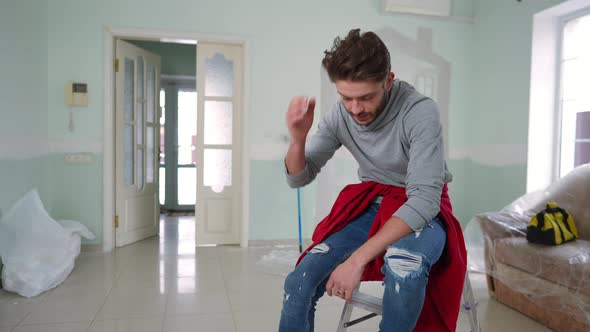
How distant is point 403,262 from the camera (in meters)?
1.11

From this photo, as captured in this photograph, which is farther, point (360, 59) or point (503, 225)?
point (503, 225)

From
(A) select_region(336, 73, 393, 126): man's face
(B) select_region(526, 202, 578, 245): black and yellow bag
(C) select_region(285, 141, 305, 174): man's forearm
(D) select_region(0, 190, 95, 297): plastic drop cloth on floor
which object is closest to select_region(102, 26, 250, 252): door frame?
(D) select_region(0, 190, 95, 297): plastic drop cloth on floor

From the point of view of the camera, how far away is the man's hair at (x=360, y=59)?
1.19 metres

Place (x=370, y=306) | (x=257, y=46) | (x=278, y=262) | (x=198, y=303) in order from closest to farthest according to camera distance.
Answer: (x=370, y=306) → (x=198, y=303) → (x=278, y=262) → (x=257, y=46)

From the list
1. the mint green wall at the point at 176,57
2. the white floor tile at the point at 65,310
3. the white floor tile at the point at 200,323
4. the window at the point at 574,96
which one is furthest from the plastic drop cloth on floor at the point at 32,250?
the window at the point at 574,96

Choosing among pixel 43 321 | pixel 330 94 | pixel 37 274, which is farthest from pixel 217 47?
pixel 43 321

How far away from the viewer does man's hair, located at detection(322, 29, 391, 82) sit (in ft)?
3.91

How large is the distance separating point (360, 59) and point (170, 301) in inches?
80.7

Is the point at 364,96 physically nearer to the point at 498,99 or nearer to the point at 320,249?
the point at 320,249

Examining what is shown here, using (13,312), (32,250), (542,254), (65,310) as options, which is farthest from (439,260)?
(32,250)

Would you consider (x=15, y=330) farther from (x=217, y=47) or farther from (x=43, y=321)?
(x=217, y=47)

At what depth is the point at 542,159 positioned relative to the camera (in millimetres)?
3779

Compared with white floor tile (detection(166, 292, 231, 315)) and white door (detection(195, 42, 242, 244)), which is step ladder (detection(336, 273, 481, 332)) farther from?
white door (detection(195, 42, 242, 244))

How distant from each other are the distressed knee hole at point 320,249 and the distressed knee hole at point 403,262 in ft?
0.78
